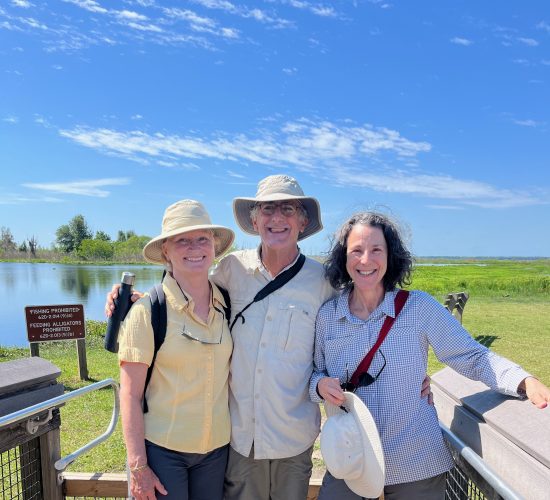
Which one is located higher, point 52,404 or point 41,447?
point 52,404

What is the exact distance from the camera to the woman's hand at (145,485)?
1.99 meters

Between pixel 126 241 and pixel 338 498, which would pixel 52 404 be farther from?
pixel 126 241

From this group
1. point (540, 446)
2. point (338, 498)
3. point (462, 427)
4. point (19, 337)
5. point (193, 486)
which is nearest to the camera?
point (540, 446)

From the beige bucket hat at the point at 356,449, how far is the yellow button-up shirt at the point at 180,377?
0.55 metres

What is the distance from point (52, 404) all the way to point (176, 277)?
30.2 inches

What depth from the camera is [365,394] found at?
2.00 metres

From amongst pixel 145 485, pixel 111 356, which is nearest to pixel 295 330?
pixel 145 485

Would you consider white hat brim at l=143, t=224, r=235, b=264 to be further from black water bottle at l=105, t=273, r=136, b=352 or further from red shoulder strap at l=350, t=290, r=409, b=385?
red shoulder strap at l=350, t=290, r=409, b=385

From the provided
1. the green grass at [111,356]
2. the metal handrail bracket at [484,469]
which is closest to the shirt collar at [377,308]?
the metal handrail bracket at [484,469]

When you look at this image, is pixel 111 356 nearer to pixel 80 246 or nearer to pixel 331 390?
pixel 331 390

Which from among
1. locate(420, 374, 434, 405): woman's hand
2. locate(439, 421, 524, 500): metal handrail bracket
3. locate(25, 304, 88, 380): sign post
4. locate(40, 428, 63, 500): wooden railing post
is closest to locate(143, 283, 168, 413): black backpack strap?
locate(40, 428, 63, 500): wooden railing post

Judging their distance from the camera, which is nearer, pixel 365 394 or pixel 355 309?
pixel 365 394

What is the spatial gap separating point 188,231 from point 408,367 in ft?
3.71

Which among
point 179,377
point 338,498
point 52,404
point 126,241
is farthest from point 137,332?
point 126,241
